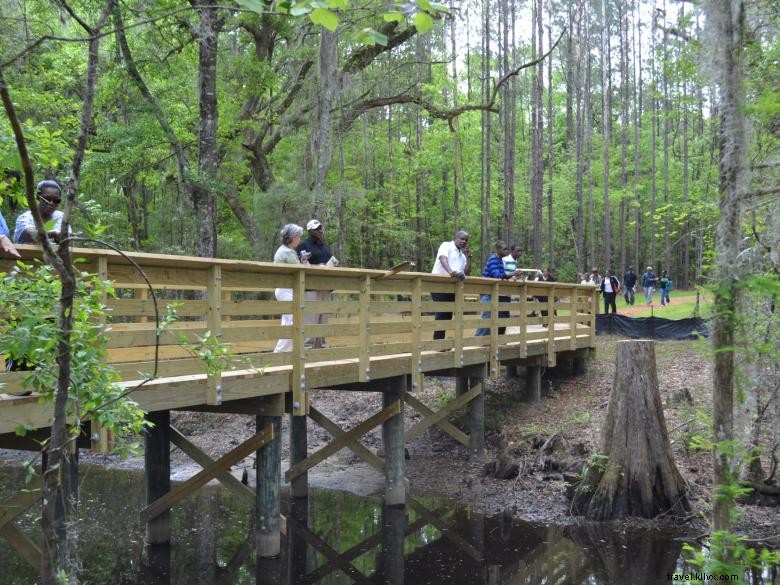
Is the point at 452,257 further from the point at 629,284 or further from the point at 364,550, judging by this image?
the point at 629,284

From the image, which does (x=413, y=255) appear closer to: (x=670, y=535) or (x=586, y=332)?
(x=586, y=332)

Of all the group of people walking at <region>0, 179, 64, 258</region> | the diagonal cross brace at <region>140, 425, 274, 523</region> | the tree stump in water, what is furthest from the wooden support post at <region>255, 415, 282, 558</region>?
the tree stump in water

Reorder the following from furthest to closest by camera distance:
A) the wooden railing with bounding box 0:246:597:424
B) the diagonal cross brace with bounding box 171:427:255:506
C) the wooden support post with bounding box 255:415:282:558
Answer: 1. the diagonal cross brace with bounding box 171:427:255:506
2. the wooden support post with bounding box 255:415:282:558
3. the wooden railing with bounding box 0:246:597:424

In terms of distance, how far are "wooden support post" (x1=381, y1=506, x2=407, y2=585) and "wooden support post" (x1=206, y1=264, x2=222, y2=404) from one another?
10.3 ft

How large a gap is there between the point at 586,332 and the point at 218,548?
383 inches

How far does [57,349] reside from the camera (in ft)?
9.92

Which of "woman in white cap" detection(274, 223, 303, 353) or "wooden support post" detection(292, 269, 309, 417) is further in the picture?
"woman in white cap" detection(274, 223, 303, 353)

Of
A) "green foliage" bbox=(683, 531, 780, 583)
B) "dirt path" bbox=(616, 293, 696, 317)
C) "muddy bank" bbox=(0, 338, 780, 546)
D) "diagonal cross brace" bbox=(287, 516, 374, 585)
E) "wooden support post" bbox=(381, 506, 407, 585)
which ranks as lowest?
"diagonal cross brace" bbox=(287, 516, 374, 585)

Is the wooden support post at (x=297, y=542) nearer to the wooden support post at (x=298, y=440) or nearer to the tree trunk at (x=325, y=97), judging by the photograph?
the wooden support post at (x=298, y=440)

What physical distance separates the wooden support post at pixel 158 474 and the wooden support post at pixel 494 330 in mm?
5285

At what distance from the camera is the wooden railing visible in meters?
5.82

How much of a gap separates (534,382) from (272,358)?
8.16 m

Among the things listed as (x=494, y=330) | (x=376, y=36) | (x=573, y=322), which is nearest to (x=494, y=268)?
(x=494, y=330)

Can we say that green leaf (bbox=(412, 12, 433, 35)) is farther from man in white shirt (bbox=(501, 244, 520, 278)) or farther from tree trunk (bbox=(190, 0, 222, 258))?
man in white shirt (bbox=(501, 244, 520, 278))
